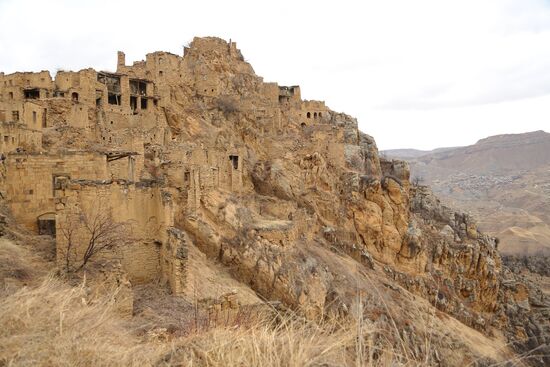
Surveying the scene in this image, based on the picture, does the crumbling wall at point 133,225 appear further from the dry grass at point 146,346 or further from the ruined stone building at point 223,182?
the dry grass at point 146,346

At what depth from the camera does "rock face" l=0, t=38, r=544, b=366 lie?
11.3 metres

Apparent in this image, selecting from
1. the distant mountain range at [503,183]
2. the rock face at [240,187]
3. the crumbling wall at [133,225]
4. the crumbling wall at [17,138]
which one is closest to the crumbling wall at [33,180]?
the rock face at [240,187]

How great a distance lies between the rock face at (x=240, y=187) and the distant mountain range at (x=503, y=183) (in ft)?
79.4

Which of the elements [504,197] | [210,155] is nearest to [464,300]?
[210,155]

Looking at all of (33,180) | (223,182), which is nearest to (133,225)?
(33,180)

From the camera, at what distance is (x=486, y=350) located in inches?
878

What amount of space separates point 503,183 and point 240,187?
11327 cm

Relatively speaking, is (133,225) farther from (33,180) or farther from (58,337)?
(58,337)

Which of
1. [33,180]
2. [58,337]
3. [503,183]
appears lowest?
[503,183]

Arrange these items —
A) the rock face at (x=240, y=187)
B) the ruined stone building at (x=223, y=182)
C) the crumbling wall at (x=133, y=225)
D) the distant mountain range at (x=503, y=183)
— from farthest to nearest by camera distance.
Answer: the distant mountain range at (x=503, y=183) → the rock face at (x=240, y=187) → the ruined stone building at (x=223, y=182) → the crumbling wall at (x=133, y=225)

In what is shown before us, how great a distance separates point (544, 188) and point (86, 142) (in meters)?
113

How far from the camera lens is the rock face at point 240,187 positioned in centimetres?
1126

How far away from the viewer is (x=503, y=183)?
119688 millimetres

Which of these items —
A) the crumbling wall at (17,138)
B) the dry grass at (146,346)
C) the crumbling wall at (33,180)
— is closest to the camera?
the dry grass at (146,346)
